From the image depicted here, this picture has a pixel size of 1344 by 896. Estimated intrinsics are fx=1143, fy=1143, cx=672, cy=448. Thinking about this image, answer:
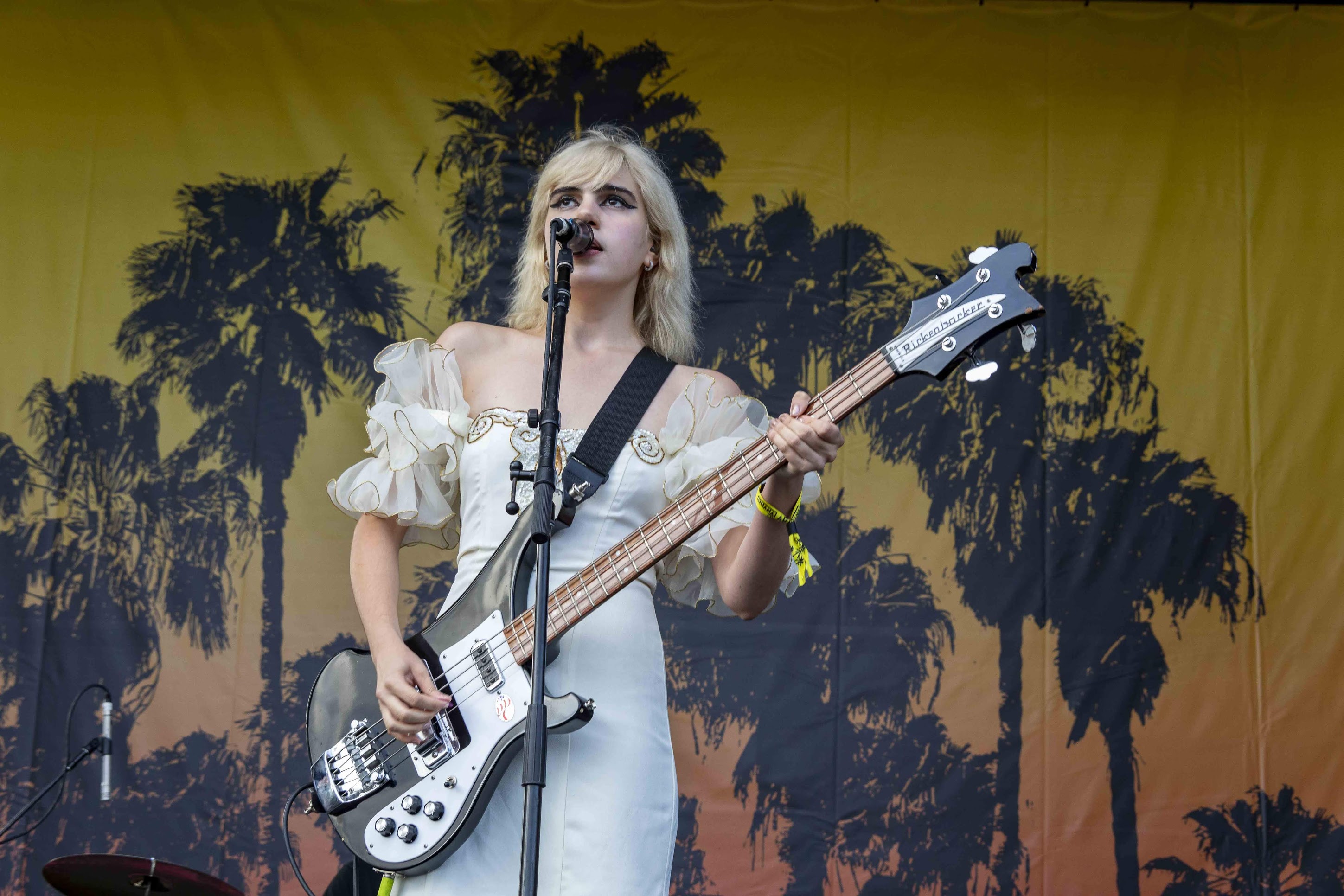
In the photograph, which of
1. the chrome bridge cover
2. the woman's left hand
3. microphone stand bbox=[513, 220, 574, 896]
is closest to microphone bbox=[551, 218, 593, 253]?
microphone stand bbox=[513, 220, 574, 896]

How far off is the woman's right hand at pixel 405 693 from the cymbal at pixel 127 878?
1.00 metres

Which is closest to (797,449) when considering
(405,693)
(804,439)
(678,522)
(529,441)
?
(804,439)

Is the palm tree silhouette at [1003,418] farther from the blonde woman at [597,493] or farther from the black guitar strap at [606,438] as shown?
the black guitar strap at [606,438]

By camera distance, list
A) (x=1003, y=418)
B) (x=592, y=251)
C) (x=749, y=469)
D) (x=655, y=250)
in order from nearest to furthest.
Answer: (x=749, y=469)
(x=592, y=251)
(x=655, y=250)
(x=1003, y=418)

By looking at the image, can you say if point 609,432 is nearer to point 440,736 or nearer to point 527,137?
point 440,736

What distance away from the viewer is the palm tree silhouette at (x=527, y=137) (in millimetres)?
3531

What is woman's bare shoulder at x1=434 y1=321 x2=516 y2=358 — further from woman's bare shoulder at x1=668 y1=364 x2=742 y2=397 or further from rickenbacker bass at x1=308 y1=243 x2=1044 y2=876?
rickenbacker bass at x1=308 y1=243 x2=1044 y2=876

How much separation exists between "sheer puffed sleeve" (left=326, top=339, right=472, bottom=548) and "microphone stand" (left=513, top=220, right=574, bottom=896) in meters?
0.33

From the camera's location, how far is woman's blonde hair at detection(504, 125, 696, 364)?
2.17m

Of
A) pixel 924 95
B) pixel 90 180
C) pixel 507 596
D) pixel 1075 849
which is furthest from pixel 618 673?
pixel 90 180

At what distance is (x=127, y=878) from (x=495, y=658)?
1.33m

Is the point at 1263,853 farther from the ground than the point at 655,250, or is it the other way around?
the point at 655,250

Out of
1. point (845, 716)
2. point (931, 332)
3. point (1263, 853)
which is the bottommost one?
point (1263, 853)

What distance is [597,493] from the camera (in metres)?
1.92
